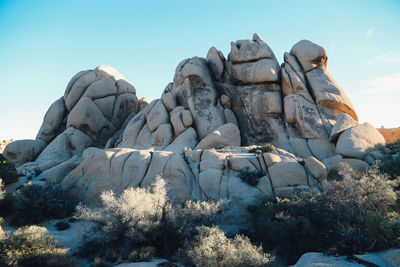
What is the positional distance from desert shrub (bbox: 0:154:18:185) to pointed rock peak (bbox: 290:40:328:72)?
33.4 metres

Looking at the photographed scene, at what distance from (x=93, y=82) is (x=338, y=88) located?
35.6 meters

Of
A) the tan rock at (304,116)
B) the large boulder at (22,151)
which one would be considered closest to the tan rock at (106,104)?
the large boulder at (22,151)

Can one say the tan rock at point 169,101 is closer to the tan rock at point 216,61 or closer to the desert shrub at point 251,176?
the tan rock at point 216,61

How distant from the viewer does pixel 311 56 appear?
3469 cm

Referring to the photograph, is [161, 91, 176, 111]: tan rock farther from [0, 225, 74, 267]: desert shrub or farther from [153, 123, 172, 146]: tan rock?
[0, 225, 74, 267]: desert shrub

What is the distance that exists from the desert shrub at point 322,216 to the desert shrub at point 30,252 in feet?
33.4

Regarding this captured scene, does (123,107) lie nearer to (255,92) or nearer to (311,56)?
(255,92)

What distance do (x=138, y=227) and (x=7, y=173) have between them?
52.2ft

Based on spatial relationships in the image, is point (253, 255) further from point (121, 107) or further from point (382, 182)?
point (121, 107)

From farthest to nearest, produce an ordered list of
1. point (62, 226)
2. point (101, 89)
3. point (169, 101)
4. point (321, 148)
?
point (101, 89), point (169, 101), point (321, 148), point (62, 226)

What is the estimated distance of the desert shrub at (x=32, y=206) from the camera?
61.5 ft

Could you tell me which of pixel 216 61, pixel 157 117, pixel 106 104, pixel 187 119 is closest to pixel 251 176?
pixel 187 119

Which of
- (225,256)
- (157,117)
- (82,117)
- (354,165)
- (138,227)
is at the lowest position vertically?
(354,165)

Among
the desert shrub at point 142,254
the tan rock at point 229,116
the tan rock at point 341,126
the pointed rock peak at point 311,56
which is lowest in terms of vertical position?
the desert shrub at point 142,254
